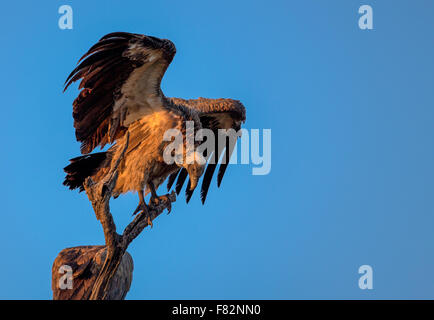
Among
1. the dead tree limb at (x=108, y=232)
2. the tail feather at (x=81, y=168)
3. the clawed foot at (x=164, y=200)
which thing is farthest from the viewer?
the tail feather at (x=81, y=168)

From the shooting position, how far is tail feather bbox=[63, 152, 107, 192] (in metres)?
9.51

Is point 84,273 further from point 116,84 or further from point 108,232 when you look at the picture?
point 116,84

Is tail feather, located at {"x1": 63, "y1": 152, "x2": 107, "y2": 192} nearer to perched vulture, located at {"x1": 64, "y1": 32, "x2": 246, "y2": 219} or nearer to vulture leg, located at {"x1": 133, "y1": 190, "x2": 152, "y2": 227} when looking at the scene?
perched vulture, located at {"x1": 64, "y1": 32, "x2": 246, "y2": 219}

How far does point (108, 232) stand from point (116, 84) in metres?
2.60

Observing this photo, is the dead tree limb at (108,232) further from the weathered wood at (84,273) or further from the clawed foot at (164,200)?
the clawed foot at (164,200)

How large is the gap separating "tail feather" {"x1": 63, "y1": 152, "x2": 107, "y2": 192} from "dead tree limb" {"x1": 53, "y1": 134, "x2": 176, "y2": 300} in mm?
1457

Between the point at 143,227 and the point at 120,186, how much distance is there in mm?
1468

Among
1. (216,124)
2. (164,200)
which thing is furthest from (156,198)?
(216,124)

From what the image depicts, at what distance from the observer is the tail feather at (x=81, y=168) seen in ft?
31.2

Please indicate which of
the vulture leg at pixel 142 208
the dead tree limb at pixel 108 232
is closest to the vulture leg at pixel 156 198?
the vulture leg at pixel 142 208

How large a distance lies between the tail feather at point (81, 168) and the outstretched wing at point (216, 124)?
1596 mm

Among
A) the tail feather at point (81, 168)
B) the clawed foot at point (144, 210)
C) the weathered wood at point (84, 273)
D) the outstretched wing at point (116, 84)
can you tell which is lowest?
the weathered wood at point (84, 273)

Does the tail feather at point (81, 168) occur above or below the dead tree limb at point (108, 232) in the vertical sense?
above

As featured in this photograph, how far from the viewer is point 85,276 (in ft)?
26.6
